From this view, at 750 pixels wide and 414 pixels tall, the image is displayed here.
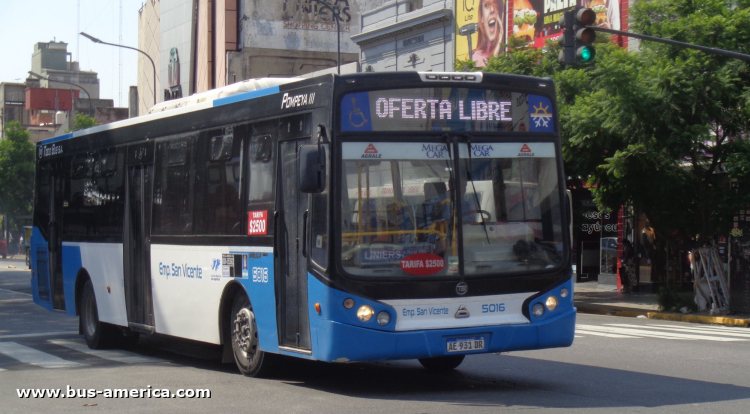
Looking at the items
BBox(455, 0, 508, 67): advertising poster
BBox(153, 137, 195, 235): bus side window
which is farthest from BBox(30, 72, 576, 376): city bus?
BBox(455, 0, 508, 67): advertising poster

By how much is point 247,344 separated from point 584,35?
30.9ft

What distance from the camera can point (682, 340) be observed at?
15.1m

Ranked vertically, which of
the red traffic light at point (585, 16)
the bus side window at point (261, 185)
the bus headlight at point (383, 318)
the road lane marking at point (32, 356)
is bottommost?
the road lane marking at point (32, 356)

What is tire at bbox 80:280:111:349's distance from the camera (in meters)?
13.9

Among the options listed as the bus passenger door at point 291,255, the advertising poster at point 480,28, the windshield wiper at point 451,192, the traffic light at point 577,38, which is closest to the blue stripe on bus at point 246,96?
the bus passenger door at point 291,255

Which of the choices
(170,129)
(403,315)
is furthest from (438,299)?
(170,129)

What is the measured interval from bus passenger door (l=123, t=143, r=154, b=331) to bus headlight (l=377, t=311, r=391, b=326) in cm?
469

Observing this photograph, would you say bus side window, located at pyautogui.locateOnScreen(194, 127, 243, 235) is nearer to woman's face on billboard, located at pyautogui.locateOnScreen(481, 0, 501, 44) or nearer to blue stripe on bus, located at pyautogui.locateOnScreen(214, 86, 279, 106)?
blue stripe on bus, located at pyautogui.locateOnScreen(214, 86, 279, 106)

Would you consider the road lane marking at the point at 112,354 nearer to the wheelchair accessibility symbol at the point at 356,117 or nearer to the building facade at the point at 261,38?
the wheelchair accessibility symbol at the point at 356,117

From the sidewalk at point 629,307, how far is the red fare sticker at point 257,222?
13.0 m

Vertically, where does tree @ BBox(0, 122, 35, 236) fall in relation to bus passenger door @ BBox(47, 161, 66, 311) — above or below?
above

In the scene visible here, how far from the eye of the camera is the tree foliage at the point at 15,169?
7412cm

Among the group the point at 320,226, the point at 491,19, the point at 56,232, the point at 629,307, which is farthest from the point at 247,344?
the point at 491,19

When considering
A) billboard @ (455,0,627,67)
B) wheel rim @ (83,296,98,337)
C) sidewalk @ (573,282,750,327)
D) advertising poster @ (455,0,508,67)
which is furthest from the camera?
advertising poster @ (455,0,508,67)
